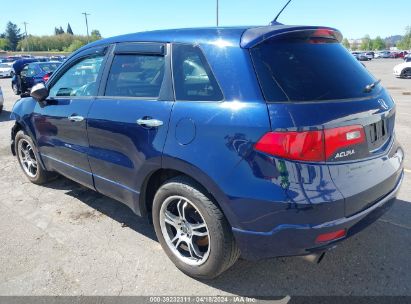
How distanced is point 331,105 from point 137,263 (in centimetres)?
198

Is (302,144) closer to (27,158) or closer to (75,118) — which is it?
(75,118)

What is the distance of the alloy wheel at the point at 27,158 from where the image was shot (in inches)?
190

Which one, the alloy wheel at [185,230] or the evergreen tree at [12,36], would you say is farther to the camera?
the evergreen tree at [12,36]

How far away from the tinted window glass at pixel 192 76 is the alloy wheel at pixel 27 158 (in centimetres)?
295

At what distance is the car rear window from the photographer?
2.24 m

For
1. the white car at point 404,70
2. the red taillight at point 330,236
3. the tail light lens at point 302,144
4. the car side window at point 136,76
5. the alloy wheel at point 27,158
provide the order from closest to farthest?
the tail light lens at point 302,144
the red taillight at point 330,236
the car side window at point 136,76
the alloy wheel at point 27,158
the white car at point 404,70

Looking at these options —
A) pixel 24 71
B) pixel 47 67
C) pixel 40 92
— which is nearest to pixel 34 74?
pixel 47 67

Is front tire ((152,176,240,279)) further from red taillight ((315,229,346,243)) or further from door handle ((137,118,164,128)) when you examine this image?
red taillight ((315,229,346,243))

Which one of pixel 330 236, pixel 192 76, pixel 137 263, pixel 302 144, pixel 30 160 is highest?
pixel 192 76

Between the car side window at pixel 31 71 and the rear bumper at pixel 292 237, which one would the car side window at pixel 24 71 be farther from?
the rear bumper at pixel 292 237

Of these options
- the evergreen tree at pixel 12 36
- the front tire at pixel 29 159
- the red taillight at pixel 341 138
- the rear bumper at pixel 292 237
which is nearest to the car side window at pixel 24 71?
the front tire at pixel 29 159

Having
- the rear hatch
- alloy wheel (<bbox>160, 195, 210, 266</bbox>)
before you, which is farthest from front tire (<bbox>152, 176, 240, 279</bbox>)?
the rear hatch

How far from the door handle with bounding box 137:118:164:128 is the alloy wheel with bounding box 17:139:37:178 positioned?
264 cm

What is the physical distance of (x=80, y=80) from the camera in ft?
12.4
